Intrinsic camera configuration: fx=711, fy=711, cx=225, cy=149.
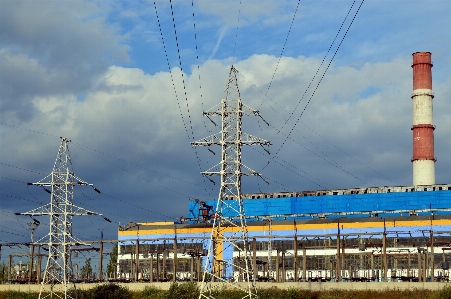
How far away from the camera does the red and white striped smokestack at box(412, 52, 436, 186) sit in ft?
313

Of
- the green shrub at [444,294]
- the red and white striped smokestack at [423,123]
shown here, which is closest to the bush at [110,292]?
the green shrub at [444,294]

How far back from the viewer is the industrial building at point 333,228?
81875mm

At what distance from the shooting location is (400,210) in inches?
3903

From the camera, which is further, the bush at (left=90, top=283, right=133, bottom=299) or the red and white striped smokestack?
the red and white striped smokestack

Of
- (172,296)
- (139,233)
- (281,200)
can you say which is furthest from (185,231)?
(172,296)

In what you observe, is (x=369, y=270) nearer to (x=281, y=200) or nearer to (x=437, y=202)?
(x=437, y=202)

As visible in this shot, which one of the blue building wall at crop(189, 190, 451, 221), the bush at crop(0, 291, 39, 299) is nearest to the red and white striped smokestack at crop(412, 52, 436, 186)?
the blue building wall at crop(189, 190, 451, 221)

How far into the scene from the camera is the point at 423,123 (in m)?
96.2

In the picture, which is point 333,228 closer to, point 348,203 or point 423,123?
point 348,203

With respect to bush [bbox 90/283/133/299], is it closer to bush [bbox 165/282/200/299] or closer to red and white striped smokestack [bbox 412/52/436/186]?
bush [bbox 165/282/200/299]

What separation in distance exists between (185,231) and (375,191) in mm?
29062

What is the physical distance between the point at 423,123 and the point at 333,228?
2140cm

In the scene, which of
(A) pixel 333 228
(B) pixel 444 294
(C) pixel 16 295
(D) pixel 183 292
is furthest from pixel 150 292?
(A) pixel 333 228

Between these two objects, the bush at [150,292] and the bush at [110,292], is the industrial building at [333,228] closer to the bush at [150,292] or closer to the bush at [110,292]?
the bush at [150,292]
